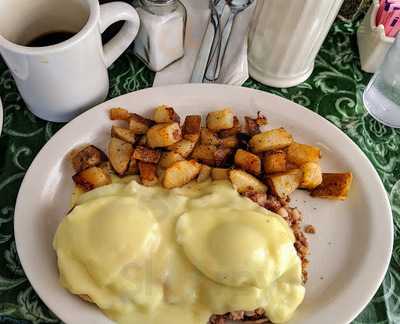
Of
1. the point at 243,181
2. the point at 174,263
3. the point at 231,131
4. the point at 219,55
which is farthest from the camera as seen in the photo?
the point at 219,55

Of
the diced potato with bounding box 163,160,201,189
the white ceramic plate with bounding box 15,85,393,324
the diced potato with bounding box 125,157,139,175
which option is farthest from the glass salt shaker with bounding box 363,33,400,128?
the diced potato with bounding box 125,157,139,175

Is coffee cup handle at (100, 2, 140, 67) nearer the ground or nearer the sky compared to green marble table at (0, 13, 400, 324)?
nearer the sky

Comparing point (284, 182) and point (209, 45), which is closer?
point (284, 182)

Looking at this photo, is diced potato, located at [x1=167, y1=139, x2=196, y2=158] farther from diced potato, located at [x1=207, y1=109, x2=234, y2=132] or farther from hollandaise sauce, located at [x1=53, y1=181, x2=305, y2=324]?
hollandaise sauce, located at [x1=53, y1=181, x2=305, y2=324]

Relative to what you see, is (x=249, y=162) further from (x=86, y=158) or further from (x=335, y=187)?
(x=86, y=158)

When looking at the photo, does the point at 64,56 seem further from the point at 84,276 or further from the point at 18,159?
the point at 84,276

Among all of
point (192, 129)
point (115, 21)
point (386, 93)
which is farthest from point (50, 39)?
point (386, 93)

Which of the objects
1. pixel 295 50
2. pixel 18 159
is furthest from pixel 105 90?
pixel 295 50
